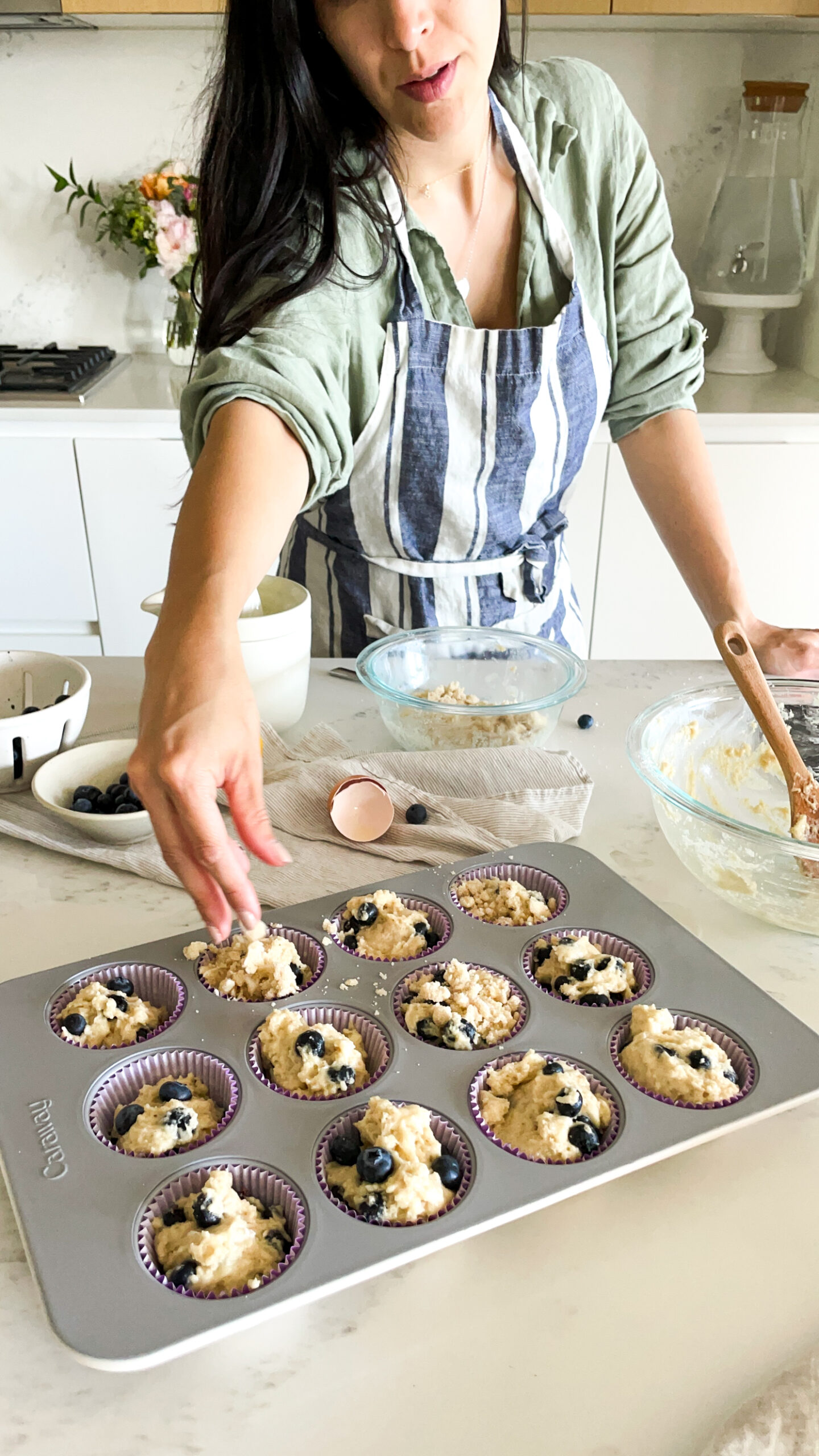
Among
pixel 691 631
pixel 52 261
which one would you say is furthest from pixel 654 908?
→ pixel 52 261

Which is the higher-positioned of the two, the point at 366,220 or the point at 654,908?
the point at 366,220

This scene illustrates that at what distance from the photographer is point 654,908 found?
0.86 metres

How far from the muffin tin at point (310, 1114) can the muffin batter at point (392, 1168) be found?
0.03 feet

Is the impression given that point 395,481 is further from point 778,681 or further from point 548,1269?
point 548,1269

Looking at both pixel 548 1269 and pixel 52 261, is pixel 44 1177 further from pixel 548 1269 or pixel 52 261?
pixel 52 261

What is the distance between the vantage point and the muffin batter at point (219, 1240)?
568 millimetres

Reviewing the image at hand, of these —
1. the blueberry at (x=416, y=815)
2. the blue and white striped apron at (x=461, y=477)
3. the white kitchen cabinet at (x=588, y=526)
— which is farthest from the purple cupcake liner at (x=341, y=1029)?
the white kitchen cabinet at (x=588, y=526)

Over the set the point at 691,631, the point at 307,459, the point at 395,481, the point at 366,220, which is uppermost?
the point at 366,220

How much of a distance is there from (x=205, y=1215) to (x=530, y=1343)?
19 centimetres

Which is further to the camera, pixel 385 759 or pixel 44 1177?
pixel 385 759

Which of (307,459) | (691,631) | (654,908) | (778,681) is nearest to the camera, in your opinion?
(654,908)

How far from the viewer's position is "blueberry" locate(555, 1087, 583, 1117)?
66 centimetres

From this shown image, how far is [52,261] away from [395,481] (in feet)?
6.45

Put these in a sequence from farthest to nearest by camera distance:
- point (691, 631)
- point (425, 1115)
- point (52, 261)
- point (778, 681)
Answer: point (52, 261)
point (691, 631)
point (778, 681)
point (425, 1115)
